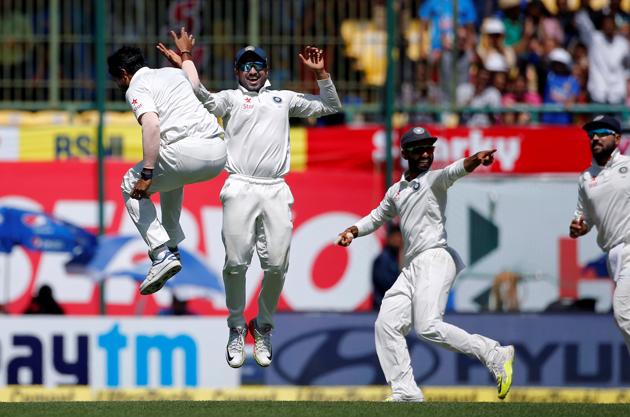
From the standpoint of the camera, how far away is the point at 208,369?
17.8 meters

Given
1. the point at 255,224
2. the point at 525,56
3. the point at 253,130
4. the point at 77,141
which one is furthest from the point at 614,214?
the point at 77,141

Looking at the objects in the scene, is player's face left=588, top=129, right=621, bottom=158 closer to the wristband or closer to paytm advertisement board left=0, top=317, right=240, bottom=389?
the wristband

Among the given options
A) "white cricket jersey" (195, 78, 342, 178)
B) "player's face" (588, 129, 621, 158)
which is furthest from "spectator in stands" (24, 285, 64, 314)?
"player's face" (588, 129, 621, 158)

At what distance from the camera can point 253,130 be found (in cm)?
1313

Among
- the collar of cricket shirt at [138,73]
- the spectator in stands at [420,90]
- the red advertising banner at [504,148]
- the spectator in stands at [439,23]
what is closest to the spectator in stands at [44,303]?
the red advertising banner at [504,148]

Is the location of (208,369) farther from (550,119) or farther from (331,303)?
(550,119)

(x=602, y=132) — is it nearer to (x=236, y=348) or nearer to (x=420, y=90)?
(x=236, y=348)

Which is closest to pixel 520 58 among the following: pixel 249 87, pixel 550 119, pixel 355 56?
pixel 550 119

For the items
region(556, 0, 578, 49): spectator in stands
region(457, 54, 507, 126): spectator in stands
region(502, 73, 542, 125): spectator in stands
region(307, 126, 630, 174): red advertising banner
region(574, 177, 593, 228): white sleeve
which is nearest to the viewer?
region(574, 177, 593, 228): white sleeve

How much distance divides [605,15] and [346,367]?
6.10m

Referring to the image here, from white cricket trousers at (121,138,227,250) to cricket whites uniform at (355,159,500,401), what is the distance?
75.9 inches

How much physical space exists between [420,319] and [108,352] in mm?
5038

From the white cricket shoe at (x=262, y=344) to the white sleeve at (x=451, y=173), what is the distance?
200cm

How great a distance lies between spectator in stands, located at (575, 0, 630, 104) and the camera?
2038cm
